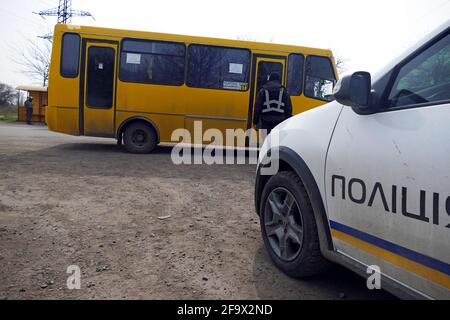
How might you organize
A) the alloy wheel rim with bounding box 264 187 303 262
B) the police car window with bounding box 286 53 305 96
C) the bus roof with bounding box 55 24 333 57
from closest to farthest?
the alloy wheel rim with bounding box 264 187 303 262
the bus roof with bounding box 55 24 333 57
the police car window with bounding box 286 53 305 96

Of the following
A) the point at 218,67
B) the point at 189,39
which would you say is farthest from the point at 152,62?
the point at 218,67

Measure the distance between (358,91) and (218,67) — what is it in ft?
22.9

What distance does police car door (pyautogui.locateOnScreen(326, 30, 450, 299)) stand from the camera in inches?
57.6

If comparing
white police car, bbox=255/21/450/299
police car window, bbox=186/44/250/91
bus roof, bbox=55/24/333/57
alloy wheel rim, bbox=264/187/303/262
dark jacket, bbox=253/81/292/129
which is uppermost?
bus roof, bbox=55/24/333/57

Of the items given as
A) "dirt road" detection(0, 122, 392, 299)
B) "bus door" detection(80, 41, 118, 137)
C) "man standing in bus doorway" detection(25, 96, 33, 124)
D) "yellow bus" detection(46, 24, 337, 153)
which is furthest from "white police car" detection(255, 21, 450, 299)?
"man standing in bus doorway" detection(25, 96, 33, 124)

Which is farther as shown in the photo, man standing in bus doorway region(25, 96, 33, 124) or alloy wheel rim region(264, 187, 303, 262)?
man standing in bus doorway region(25, 96, 33, 124)

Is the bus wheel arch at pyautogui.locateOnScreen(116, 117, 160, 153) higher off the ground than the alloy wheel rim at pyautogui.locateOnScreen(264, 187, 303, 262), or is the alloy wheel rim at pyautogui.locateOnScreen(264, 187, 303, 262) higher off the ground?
the bus wheel arch at pyautogui.locateOnScreen(116, 117, 160, 153)

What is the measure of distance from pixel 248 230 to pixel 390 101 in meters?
2.05

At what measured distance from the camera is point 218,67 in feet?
28.0

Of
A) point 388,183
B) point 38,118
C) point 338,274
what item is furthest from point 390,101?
point 38,118

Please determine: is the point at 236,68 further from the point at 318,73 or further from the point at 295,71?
the point at 318,73

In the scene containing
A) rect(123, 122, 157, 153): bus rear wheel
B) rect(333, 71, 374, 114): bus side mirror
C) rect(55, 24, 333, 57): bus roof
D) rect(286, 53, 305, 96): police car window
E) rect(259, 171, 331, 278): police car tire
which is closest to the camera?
rect(333, 71, 374, 114): bus side mirror

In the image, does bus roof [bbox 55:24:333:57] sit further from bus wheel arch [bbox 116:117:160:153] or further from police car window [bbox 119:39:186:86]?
bus wheel arch [bbox 116:117:160:153]
